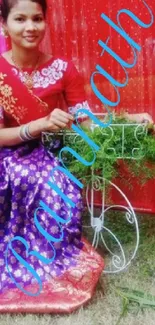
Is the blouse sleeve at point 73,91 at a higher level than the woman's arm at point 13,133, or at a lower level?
higher

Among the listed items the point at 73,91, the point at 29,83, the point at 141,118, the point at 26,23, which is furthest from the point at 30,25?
Result: the point at 141,118

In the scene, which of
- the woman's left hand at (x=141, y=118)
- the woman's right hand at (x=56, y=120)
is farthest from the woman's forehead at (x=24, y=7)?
the woman's left hand at (x=141, y=118)

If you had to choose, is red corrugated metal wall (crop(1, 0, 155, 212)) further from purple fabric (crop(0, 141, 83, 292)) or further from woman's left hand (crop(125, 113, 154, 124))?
purple fabric (crop(0, 141, 83, 292))

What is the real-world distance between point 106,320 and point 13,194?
0.51m

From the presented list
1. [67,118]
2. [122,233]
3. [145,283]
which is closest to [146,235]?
[122,233]

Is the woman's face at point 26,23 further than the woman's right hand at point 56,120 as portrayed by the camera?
Yes

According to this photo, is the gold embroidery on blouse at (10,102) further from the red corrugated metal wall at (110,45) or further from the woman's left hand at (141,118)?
the red corrugated metal wall at (110,45)

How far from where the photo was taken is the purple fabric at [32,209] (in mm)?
1590

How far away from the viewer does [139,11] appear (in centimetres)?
185

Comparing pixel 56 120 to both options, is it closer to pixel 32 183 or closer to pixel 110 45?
pixel 32 183

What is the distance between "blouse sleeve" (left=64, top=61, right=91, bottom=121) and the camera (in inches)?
67.9

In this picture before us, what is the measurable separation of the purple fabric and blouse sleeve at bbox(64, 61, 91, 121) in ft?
0.67

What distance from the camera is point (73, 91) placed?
5.74 ft

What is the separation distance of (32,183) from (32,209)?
93 millimetres
